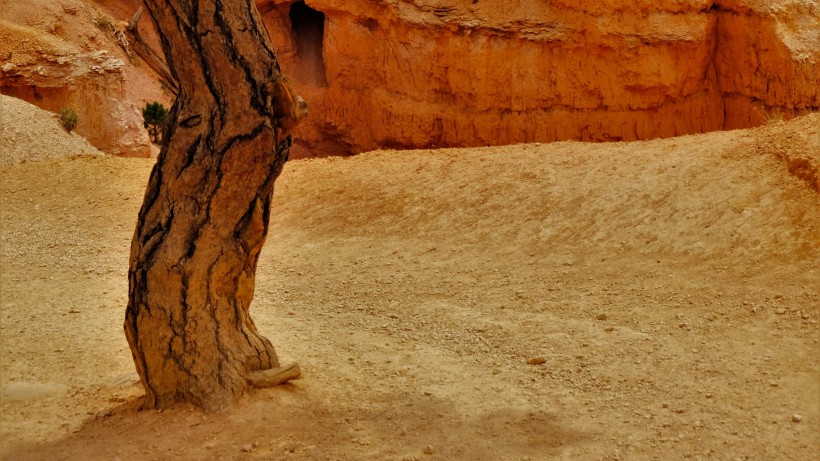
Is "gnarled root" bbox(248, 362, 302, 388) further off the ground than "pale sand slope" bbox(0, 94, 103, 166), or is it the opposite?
"pale sand slope" bbox(0, 94, 103, 166)

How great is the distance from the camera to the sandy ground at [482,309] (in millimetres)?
6242

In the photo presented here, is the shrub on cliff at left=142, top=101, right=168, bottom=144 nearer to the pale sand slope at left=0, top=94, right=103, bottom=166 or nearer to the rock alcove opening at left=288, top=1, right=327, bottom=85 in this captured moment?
the rock alcove opening at left=288, top=1, right=327, bottom=85

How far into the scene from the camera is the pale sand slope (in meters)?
13.5

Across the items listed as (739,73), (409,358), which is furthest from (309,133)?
(409,358)

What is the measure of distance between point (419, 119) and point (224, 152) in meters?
9.19

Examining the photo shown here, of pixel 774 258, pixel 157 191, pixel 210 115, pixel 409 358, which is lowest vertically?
pixel 409 358

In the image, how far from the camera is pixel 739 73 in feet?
46.2

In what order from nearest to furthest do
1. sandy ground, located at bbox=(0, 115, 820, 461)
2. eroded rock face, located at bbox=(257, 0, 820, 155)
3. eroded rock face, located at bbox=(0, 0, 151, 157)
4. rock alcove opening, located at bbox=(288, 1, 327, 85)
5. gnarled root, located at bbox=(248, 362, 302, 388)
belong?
sandy ground, located at bbox=(0, 115, 820, 461) < gnarled root, located at bbox=(248, 362, 302, 388) < eroded rock face, located at bbox=(257, 0, 820, 155) < eroded rock face, located at bbox=(0, 0, 151, 157) < rock alcove opening, located at bbox=(288, 1, 327, 85)

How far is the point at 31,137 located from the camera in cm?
1388

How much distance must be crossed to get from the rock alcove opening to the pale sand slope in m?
4.10

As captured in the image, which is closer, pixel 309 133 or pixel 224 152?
pixel 224 152

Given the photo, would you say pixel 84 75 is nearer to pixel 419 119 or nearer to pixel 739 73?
pixel 419 119

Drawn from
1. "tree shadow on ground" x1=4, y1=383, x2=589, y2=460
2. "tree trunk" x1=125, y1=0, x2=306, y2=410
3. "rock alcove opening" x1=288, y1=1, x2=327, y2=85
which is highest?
"rock alcove opening" x1=288, y1=1, x2=327, y2=85

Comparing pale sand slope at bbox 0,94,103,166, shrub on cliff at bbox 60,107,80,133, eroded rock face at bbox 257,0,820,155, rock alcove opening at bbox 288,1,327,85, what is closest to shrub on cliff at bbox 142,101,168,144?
rock alcove opening at bbox 288,1,327,85
